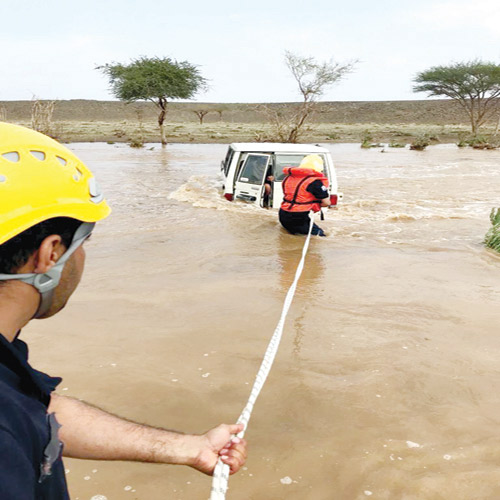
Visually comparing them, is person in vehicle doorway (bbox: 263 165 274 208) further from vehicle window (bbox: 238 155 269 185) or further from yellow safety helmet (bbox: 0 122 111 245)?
yellow safety helmet (bbox: 0 122 111 245)

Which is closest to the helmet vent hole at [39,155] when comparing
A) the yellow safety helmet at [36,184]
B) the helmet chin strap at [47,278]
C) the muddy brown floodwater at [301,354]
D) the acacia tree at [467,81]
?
the yellow safety helmet at [36,184]

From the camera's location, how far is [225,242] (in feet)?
27.4

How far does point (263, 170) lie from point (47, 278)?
8805mm

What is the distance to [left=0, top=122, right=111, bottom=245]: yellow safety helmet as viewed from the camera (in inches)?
48.3

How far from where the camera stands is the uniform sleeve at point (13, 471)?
2.93 feet

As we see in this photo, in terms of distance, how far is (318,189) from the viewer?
7195mm

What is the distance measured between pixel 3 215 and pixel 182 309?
4094 millimetres

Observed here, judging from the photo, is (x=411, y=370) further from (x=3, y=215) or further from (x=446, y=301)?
(x=3, y=215)

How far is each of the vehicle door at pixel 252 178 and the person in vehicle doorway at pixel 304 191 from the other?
231 centimetres

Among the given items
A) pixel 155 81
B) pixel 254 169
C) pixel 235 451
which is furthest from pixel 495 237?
pixel 155 81

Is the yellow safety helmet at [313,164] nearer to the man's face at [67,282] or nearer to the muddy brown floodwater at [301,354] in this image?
the muddy brown floodwater at [301,354]

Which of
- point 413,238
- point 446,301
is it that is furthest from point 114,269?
point 413,238

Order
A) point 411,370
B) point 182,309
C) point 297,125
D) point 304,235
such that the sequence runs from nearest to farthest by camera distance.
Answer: point 411,370, point 182,309, point 304,235, point 297,125

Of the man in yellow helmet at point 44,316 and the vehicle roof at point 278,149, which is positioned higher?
the vehicle roof at point 278,149
